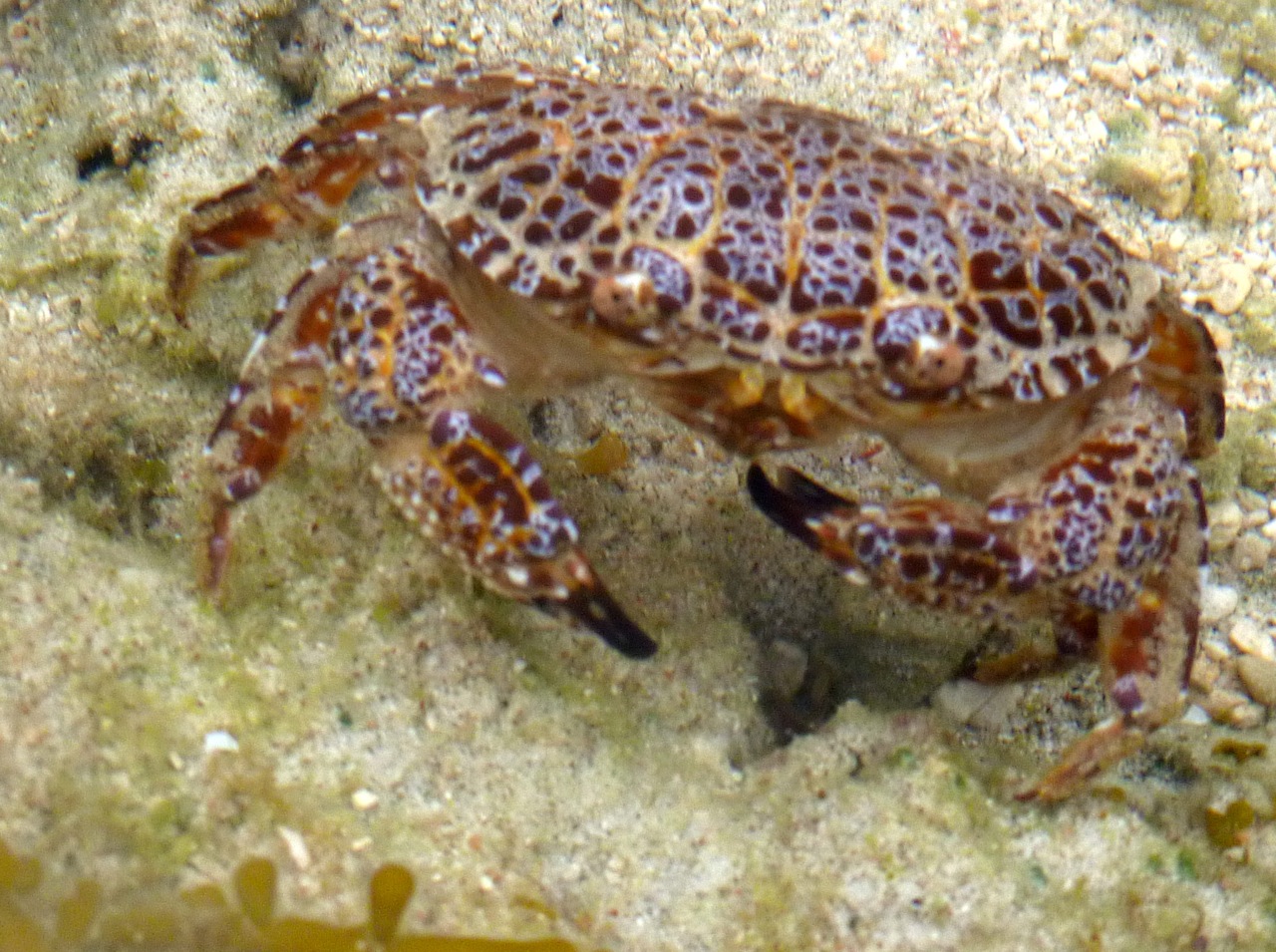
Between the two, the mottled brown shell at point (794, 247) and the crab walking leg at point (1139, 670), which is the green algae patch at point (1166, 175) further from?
the crab walking leg at point (1139, 670)

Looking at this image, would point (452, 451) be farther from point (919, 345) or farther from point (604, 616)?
point (919, 345)

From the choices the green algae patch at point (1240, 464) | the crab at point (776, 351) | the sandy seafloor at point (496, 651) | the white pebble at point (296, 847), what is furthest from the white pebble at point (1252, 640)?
the white pebble at point (296, 847)

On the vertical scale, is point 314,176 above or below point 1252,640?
above

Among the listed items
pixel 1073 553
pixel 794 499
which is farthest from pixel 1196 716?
pixel 794 499

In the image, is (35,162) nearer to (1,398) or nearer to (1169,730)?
(1,398)

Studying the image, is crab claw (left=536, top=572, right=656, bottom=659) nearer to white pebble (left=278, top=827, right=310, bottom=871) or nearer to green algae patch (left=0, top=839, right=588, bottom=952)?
green algae patch (left=0, top=839, right=588, bottom=952)

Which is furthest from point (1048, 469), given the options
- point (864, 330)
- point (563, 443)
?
point (563, 443)
